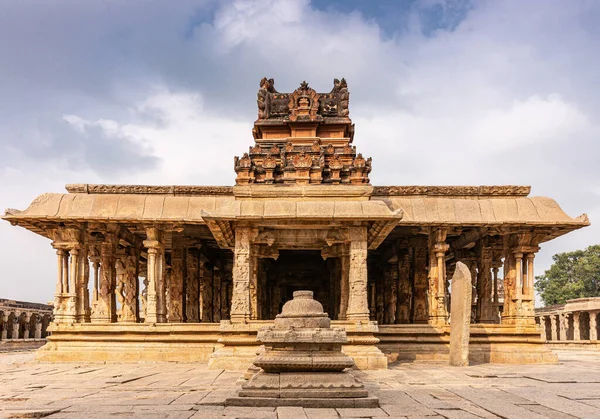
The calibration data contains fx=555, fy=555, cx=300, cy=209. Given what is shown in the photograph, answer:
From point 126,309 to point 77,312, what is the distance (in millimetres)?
5535

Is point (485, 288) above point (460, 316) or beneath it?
above

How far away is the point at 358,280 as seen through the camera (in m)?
13.0

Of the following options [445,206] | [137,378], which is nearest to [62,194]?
[137,378]

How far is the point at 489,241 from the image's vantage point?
17.9 m

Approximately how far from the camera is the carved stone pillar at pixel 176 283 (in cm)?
1939

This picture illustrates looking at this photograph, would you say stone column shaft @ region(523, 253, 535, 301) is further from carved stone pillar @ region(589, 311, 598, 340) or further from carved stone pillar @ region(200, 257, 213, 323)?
carved stone pillar @ region(589, 311, 598, 340)

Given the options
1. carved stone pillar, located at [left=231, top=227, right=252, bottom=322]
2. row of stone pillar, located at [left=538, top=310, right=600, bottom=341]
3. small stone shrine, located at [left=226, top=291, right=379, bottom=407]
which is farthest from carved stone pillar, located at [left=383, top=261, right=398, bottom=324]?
row of stone pillar, located at [left=538, top=310, right=600, bottom=341]

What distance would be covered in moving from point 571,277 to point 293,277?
47.7m

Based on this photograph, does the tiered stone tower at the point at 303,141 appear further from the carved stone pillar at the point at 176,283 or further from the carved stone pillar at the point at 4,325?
the carved stone pillar at the point at 4,325

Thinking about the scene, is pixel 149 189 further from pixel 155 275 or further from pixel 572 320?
pixel 572 320

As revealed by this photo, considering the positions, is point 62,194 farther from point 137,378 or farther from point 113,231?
point 137,378

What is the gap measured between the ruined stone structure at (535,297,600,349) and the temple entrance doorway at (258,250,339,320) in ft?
47.0

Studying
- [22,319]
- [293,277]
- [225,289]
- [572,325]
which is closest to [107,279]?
[225,289]

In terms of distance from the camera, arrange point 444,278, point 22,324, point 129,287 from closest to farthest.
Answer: point 444,278 < point 129,287 < point 22,324
